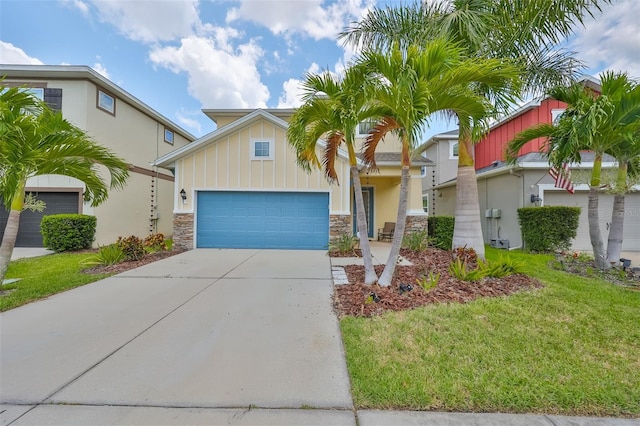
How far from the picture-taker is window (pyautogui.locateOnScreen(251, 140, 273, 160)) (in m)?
10.0

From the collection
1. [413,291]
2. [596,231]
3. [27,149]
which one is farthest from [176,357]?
[596,231]

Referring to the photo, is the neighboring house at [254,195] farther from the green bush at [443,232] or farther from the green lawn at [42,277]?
the green bush at [443,232]

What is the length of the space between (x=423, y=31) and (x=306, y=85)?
11.8 ft

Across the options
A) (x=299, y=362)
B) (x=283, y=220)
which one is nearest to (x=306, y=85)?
(x=299, y=362)

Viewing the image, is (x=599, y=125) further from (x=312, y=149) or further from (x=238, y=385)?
(x=238, y=385)

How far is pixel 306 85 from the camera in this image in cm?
492

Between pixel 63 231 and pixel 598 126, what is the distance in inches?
621

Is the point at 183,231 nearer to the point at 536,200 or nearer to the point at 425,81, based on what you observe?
the point at 425,81

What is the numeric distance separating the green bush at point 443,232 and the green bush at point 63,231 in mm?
13167

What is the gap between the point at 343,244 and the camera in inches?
360

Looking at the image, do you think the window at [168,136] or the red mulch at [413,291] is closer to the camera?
the red mulch at [413,291]

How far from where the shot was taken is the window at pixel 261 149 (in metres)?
10.0

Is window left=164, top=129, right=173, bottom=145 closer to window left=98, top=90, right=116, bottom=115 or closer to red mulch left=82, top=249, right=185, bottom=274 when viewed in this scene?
window left=98, top=90, right=116, bottom=115

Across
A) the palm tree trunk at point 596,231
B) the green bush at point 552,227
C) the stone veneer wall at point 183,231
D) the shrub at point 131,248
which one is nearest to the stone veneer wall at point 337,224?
the stone veneer wall at point 183,231
